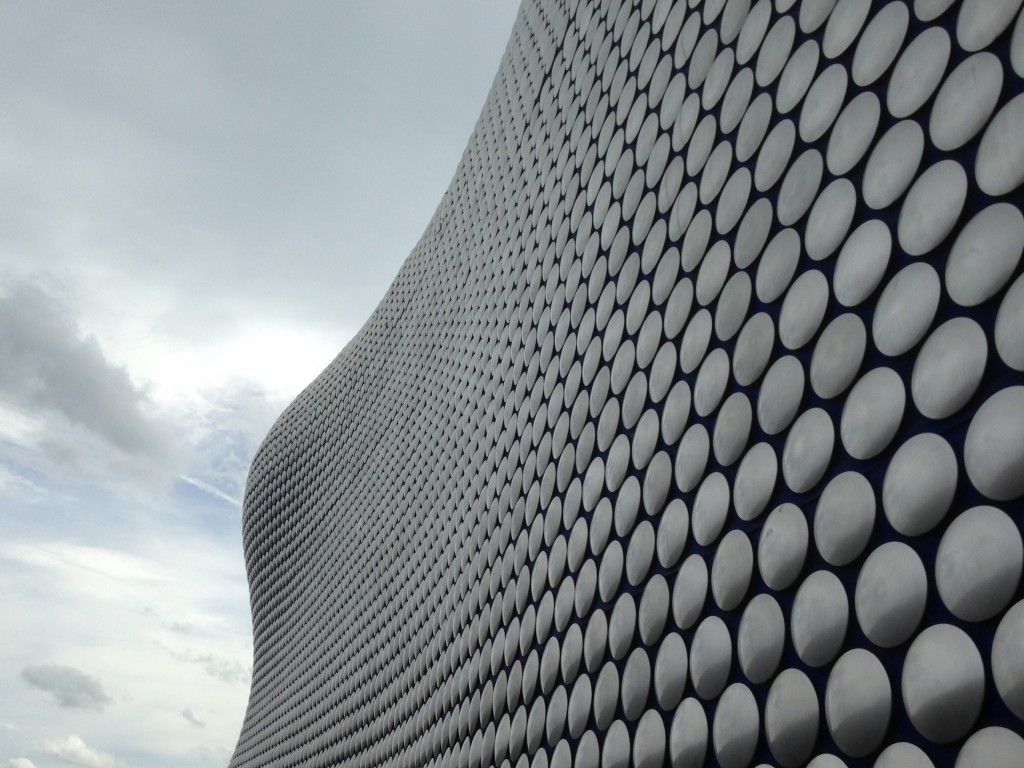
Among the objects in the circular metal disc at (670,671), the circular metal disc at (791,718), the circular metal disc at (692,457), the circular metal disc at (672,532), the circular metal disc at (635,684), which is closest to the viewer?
the circular metal disc at (791,718)

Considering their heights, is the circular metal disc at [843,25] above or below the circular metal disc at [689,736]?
above

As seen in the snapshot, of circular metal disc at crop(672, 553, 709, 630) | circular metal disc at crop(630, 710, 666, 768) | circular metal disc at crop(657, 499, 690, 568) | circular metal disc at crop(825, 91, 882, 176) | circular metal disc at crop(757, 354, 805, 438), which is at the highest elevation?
circular metal disc at crop(825, 91, 882, 176)

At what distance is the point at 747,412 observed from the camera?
519cm

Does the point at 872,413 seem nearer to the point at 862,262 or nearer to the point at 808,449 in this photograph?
the point at 808,449

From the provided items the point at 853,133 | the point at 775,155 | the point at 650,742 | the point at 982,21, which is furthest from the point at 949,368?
the point at 650,742

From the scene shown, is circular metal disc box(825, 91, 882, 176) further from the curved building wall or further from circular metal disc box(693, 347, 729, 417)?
circular metal disc box(693, 347, 729, 417)

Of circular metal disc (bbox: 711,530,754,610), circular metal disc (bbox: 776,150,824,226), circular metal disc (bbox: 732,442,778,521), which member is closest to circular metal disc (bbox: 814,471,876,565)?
circular metal disc (bbox: 732,442,778,521)

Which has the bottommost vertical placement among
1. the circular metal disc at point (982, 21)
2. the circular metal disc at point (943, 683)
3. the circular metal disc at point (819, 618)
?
the circular metal disc at point (943, 683)

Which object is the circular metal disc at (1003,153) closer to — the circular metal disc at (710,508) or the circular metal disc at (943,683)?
the circular metal disc at (943,683)

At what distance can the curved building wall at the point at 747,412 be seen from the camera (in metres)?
3.45

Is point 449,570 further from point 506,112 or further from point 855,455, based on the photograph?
point 855,455

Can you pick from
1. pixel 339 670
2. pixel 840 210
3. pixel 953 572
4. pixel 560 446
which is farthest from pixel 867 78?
pixel 339 670

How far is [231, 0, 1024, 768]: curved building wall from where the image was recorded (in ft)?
11.3

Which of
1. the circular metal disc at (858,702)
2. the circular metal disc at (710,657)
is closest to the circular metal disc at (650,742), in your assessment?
the circular metal disc at (710,657)
